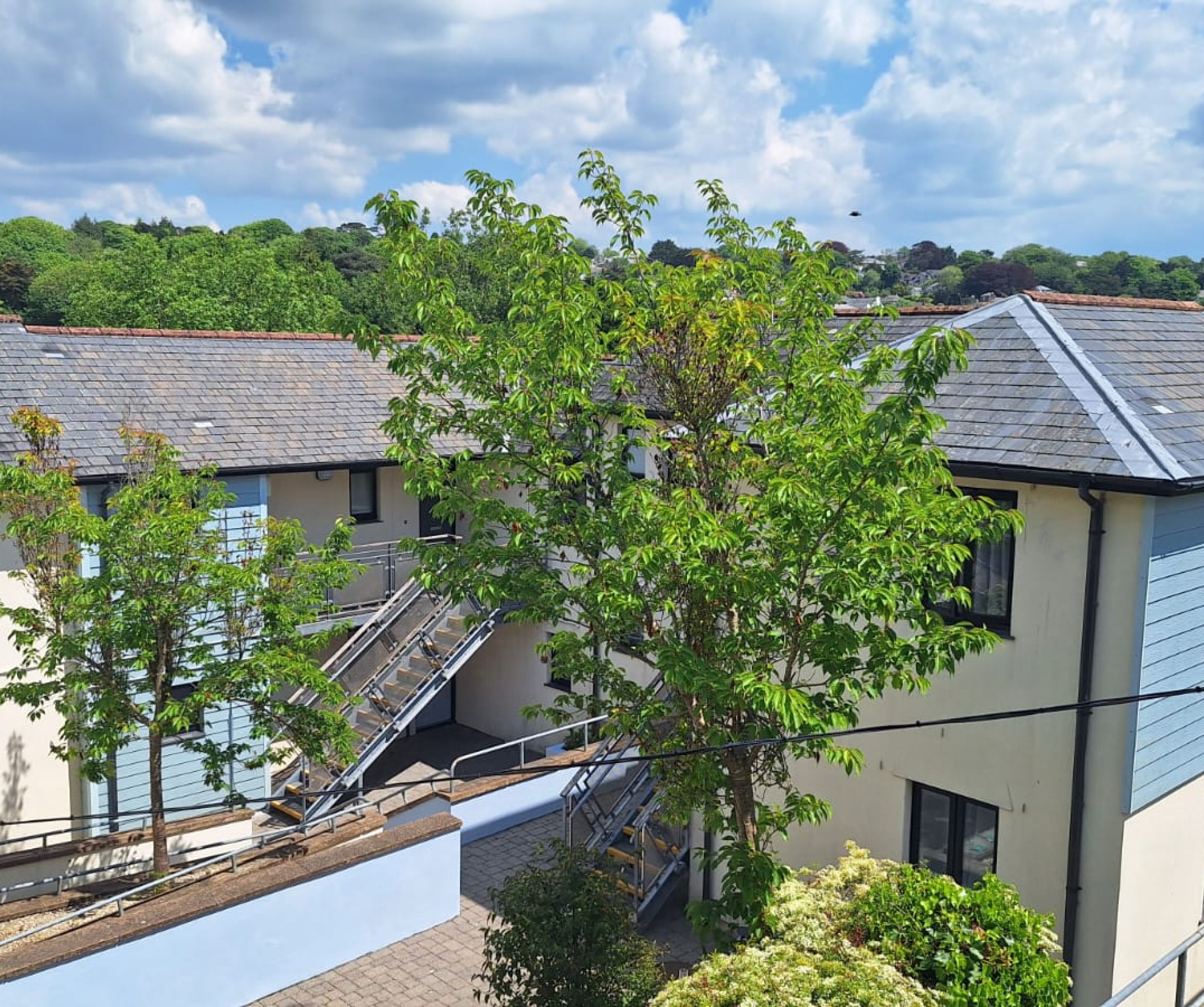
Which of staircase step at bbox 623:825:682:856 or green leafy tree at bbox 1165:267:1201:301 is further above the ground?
green leafy tree at bbox 1165:267:1201:301

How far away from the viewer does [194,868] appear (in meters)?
13.8

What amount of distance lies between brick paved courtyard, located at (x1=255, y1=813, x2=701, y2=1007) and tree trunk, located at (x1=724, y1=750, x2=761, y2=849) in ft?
13.5

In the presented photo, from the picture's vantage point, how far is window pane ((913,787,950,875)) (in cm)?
1241

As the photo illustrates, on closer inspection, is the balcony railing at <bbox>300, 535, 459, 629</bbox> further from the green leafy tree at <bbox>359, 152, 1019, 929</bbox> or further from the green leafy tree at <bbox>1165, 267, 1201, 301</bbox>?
the green leafy tree at <bbox>1165, 267, 1201, 301</bbox>

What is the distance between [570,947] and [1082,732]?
549 centimetres

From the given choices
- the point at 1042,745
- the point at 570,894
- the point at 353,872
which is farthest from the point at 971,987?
the point at 353,872

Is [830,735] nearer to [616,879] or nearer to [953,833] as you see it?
[616,879]

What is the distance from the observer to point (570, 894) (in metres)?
10.2

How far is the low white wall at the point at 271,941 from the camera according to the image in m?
11.9

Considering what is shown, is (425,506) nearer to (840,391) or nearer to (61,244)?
(840,391)

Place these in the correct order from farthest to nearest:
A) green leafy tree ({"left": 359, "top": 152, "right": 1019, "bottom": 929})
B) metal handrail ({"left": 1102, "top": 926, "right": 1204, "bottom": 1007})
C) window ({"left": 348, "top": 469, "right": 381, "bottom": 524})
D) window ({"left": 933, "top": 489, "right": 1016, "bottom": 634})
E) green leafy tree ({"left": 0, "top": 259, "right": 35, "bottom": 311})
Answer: green leafy tree ({"left": 0, "top": 259, "right": 35, "bottom": 311}), window ({"left": 348, "top": 469, "right": 381, "bottom": 524}), window ({"left": 933, "top": 489, "right": 1016, "bottom": 634}), green leafy tree ({"left": 359, "top": 152, "right": 1019, "bottom": 929}), metal handrail ({"left": 1102, "top": 926, "right": 1204, "bottom": 1007})

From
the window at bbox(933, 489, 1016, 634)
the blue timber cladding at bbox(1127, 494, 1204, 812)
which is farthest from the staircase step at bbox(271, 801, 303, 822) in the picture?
the blue timber cladding at bbox(1127, 494, 1204, 812)

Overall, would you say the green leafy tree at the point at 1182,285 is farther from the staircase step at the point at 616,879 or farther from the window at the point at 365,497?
the staircase step at the point at 616,879

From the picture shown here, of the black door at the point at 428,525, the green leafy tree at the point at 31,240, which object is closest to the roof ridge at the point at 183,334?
the black door at the point at 428,525
